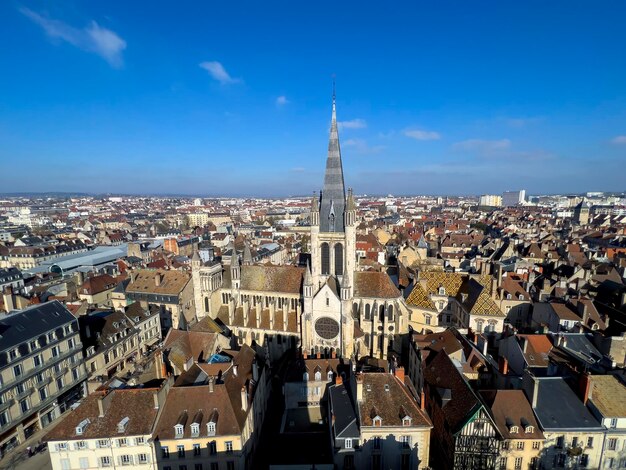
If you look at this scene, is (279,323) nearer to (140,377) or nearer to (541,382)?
(140,377)

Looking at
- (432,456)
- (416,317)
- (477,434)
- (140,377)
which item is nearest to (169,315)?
(140,377)

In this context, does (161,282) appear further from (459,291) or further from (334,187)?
(459,291)

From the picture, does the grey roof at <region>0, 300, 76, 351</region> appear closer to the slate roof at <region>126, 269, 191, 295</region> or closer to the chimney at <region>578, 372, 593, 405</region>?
the slate roof at <region>126, 269, 191, 295</region>

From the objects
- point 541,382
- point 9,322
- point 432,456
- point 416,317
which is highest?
point 9,322

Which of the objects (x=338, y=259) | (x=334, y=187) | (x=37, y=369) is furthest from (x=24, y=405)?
(x=334, y=187)

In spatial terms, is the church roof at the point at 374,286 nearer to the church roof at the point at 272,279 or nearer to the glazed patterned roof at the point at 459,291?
the glazed patterned roof at the point at 459,291

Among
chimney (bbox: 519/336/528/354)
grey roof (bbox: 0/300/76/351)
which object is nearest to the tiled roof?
grey roof (bbox: 0/300/76/351)
